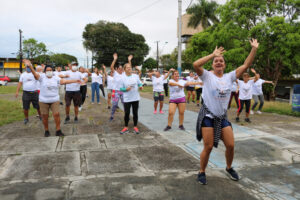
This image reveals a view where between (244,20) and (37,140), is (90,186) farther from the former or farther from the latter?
(244,20)

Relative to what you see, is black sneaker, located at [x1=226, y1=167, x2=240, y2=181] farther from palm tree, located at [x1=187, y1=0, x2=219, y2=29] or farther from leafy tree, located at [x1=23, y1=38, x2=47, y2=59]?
leafy tree, located at [x1=23, y1=38, x2=47, y2=59]

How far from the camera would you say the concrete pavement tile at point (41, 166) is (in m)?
3.82

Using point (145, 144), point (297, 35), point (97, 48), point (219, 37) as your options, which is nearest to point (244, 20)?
point (219, 37)

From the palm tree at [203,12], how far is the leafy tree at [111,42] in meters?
16.7

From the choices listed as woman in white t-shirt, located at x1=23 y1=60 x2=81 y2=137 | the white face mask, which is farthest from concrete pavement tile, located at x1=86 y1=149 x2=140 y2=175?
the white face mask

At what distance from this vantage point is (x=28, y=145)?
17.6ft

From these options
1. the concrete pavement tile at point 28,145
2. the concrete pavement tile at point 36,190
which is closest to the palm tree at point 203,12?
the concrete pavement tile at point 28,145

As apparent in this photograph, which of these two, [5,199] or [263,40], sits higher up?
[263,40]

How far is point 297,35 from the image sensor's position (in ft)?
59.2

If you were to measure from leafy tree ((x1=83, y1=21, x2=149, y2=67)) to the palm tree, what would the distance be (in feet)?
54.9

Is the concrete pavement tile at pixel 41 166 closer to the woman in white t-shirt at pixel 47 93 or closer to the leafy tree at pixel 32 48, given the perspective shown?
the woman in white t-shirt at pixel 47 93

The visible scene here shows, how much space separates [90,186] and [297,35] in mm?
19498

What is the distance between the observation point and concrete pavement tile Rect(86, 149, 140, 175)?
401cm

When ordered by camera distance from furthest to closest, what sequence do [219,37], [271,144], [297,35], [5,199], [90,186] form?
1. [219,37]
2. [297,35]
3. [271,144]
4. [90,186]
5. [5,199]
